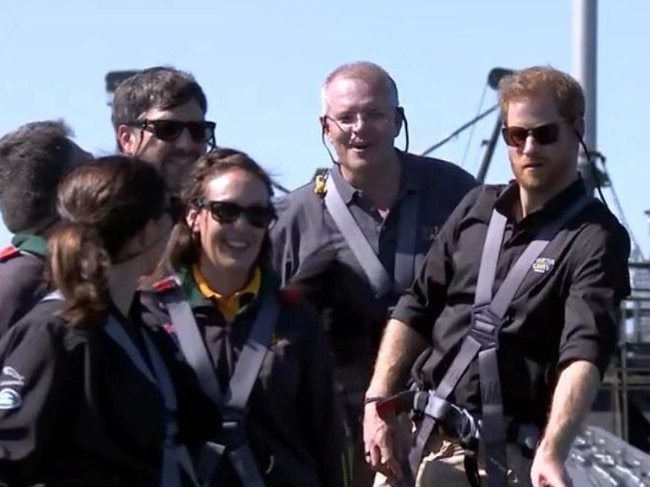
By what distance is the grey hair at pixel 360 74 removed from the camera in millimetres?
7652

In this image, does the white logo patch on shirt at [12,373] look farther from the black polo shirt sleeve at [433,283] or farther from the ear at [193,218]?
the black polo shirt sleeve at [433,283]

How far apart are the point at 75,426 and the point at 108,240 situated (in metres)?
0.51

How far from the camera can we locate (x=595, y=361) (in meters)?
6.30

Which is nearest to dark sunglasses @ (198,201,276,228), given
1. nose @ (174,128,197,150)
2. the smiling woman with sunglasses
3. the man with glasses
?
the smiling woman with sunglasses

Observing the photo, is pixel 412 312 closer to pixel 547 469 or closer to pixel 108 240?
pixel 547 469

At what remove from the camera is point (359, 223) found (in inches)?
303

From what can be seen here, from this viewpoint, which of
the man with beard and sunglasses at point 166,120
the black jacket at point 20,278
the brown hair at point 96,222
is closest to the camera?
the brown hair at point 96,222

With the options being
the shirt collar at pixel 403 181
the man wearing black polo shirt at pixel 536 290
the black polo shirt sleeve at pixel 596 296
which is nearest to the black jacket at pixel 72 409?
the man wearing black polo shirt at pixel 536 290

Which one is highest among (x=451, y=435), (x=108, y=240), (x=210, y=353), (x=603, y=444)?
(x=108, y=240)

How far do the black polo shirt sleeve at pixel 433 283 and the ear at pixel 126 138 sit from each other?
3.76 ft

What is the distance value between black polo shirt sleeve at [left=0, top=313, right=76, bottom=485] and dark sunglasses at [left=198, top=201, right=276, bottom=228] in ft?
3.78

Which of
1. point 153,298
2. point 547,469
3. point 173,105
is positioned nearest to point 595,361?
point 547,469

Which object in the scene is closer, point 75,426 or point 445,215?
point 75,426

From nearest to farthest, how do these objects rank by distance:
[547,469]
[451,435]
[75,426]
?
[75,426]
[547,469]
[451,435]
